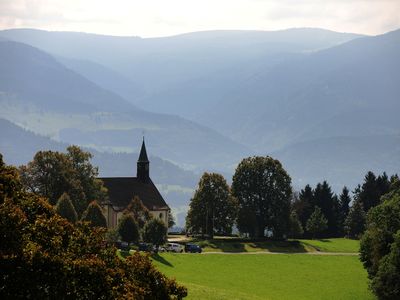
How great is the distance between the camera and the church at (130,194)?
10719cm

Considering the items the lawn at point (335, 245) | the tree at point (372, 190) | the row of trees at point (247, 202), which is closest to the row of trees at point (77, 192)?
the row of trees at point (247, 202)

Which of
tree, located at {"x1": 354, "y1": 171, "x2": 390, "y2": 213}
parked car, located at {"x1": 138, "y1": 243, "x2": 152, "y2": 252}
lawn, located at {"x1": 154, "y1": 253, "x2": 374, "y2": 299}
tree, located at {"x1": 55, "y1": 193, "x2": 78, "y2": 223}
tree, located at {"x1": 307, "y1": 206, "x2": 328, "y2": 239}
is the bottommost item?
lawn, located at {"x1": 154, "y1": 253, "x2": 374, "y2": 299}

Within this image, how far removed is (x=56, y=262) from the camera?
70.9ft

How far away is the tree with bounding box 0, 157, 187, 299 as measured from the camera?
20859 millimetres

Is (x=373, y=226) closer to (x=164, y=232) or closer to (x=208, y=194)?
(x=164, y=232)

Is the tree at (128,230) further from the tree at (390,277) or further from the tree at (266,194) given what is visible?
the tree at (266,194)

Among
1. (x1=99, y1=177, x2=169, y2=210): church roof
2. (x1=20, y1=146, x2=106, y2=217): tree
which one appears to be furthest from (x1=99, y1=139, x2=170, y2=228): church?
(x1=20, y1=146, x2=106, y2=217): tree

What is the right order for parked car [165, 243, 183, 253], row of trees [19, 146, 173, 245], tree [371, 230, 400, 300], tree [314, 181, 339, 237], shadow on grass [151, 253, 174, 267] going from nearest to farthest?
tree [371, 230, 400, 300] → shadow on grass [151, 253, 174, 267] → row of trees [19, 146, 173, 245] → parked car [165, 243, 183, 253] → tree [314, 181, 339, 237]

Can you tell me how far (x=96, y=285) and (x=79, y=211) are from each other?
6238cm

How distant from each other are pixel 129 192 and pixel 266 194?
66.3 feet

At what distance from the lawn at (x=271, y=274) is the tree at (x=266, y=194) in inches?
766

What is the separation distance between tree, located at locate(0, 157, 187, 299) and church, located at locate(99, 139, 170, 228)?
7944cm

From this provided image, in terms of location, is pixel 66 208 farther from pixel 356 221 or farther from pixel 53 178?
pixel 356 221

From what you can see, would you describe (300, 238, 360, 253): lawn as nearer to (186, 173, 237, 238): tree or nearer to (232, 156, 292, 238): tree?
(232, 156, 292, 238): tree
